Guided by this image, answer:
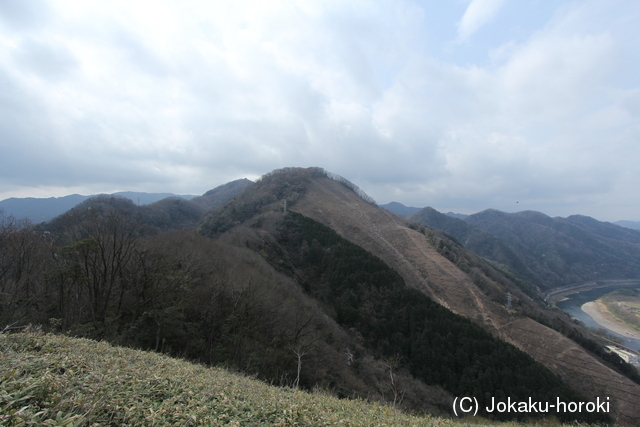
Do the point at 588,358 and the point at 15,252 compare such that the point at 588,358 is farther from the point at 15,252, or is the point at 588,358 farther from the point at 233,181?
the point at 233,181

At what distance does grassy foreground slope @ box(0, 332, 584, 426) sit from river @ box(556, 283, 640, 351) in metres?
103

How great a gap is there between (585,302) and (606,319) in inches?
1052

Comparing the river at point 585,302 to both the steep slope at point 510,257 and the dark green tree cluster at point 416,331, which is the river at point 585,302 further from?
the dark green tree cluster at point 416,331

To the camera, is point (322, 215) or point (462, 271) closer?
point (462, 271)

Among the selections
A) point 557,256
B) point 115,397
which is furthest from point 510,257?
point 115,397

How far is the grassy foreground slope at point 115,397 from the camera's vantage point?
11.3 feet

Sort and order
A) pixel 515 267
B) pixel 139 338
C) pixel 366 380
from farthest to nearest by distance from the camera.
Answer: pixel 515 267, pixel 366 380, pixel 139 338

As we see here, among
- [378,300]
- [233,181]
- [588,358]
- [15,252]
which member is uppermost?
[233,181]

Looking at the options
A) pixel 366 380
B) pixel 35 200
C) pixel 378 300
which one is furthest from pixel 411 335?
pixel 35 200

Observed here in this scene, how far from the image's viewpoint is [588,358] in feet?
102

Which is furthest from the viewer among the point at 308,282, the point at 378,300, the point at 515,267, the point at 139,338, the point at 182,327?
the point at 515,267

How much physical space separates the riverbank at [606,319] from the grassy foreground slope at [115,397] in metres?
115

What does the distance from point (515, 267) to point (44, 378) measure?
18259 centimetres

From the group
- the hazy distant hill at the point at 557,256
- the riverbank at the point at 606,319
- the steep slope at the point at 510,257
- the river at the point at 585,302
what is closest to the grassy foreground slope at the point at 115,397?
the river at the point at 585,302
